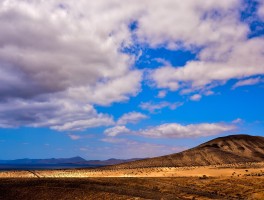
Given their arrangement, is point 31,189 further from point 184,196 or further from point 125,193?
point 184,196

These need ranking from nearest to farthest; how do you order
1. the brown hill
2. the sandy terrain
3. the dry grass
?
the dry grass
the sandy terrain
the brown hill

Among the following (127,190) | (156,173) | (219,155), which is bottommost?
(127,190)

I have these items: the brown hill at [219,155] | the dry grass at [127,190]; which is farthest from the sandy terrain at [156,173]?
the brown hill at [219,155]

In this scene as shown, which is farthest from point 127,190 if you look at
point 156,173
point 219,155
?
point 219,155

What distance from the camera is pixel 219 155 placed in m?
115

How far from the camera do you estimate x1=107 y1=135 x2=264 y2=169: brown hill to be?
10312cm

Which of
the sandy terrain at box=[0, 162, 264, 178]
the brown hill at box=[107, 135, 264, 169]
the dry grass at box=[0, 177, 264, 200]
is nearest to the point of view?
the dry grass at box=[0, 177, 264, 200]

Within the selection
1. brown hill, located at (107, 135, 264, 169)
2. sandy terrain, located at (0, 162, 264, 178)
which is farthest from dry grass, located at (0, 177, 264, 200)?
brown hill, located at (107, 135, 264, 169)

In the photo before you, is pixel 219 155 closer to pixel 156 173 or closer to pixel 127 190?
pixel 156 173

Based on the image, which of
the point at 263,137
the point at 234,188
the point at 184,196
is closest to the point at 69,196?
the point at 184,196

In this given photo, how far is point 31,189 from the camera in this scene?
37.9 metres

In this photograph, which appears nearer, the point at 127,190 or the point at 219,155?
the point at 127,190

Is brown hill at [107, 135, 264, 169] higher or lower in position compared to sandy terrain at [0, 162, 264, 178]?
higher

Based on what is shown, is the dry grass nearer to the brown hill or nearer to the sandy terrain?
the sandy terrain
